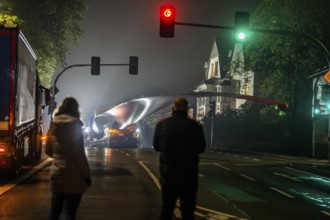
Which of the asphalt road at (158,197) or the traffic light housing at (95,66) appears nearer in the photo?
the asphalt road at (158,197)

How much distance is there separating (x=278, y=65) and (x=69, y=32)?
17.4 metres

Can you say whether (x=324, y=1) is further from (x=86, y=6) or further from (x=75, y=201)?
(x=75, y=201)

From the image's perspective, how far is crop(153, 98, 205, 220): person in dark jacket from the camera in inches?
238

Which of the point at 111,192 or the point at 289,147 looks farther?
the point at 289,147

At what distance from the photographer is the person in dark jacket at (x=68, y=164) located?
19.3ft

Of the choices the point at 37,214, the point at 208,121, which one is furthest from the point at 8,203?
the point at 208,121

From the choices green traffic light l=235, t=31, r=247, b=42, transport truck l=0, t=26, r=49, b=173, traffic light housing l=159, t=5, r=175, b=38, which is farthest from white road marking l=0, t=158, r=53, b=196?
green traffic light l=235, t=31, r=247, b=42

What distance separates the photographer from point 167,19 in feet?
63.9

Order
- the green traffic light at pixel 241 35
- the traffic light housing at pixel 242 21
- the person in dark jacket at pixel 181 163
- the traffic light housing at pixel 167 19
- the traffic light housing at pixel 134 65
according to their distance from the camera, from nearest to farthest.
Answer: the person in dark jacket at pixel 181 163 → the traffic light housing at pixel 167 19 → the traffic light housing at pixel 242 21 → the green traffic light at pixel 241 35 → the traffic light housing at pixel 134 65

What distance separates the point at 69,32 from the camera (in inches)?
1564

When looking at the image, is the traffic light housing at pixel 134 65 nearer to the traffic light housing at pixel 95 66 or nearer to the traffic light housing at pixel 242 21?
the traffic light housing at pixel 95 66

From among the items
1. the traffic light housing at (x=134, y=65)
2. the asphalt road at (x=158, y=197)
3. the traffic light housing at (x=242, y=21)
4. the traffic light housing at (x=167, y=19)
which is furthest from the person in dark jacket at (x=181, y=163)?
the traffic light housing at (x=134, y=65)

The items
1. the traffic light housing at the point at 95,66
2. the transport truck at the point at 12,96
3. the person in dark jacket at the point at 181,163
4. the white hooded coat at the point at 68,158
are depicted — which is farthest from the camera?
the traffic light housing at the point at 95,66

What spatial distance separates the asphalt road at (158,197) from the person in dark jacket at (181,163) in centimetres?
316
